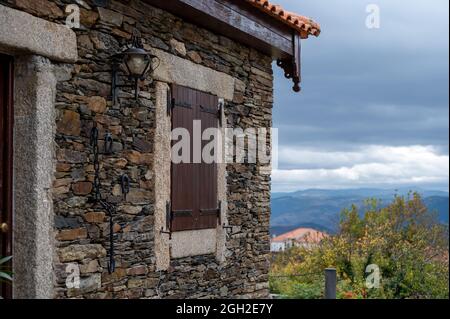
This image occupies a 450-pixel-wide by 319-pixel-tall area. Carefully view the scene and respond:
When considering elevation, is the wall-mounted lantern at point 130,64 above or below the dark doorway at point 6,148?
above

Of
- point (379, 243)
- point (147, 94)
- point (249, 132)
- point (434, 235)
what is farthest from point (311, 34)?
point (434, 235)

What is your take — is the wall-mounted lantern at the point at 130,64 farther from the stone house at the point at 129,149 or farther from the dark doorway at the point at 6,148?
the dark doorway at the point at 6,148

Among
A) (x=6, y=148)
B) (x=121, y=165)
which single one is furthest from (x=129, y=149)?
(x=6, y=148)

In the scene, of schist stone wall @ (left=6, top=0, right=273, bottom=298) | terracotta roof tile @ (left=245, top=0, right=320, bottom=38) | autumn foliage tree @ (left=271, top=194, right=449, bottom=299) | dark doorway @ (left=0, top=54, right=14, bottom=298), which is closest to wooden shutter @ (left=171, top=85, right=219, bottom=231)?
schist stone wall @ (left=6, top=0, right=273, bottom=298)

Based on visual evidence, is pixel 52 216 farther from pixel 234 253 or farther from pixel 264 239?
pixel 264 239

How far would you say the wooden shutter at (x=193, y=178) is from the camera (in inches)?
278

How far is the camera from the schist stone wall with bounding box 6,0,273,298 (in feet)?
18.5

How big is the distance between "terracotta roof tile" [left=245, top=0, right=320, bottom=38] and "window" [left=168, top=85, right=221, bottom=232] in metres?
1.27

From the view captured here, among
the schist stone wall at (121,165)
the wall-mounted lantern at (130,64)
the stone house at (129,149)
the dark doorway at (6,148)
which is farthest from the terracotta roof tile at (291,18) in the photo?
the dark doorway at (6,148)

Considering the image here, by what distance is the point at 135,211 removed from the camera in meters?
6.44

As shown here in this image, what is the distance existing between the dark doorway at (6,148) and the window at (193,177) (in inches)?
76.4

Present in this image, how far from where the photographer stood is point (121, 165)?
6.27 meters

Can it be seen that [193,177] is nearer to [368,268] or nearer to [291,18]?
[291,18]

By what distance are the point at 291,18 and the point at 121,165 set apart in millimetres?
3541
